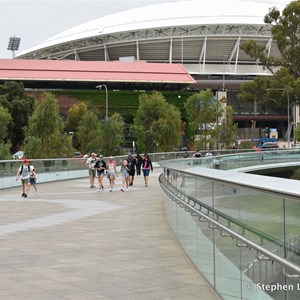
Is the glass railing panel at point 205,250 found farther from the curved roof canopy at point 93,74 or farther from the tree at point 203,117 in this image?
the curved roof canopy at point 93,74

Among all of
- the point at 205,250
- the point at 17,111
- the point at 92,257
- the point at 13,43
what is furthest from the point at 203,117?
the point at 13,43

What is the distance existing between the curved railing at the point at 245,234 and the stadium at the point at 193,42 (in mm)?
91213

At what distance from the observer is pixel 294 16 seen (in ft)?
145

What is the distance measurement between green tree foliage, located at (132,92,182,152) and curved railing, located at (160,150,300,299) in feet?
158

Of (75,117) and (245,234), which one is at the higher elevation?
(75,117)

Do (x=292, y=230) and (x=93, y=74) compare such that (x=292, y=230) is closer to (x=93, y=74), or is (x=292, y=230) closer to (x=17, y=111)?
(x=17, y=111)

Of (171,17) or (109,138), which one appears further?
(171,17)

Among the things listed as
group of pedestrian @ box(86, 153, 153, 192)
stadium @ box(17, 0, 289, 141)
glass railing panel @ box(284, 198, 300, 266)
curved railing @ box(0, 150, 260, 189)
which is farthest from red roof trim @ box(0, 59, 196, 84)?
glass railing panel @ box(284, 198, 300, 266)

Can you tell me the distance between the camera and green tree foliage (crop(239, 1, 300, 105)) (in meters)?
43.8

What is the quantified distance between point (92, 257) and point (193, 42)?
97.9 meters

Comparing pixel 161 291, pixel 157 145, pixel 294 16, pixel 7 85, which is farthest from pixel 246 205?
pixel 7 85

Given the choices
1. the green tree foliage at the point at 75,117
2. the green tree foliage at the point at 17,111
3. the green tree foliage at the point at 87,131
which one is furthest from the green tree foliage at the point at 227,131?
the green tree foliage at the point at 17,111

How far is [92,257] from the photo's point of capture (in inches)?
348

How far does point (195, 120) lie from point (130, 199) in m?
42.4
